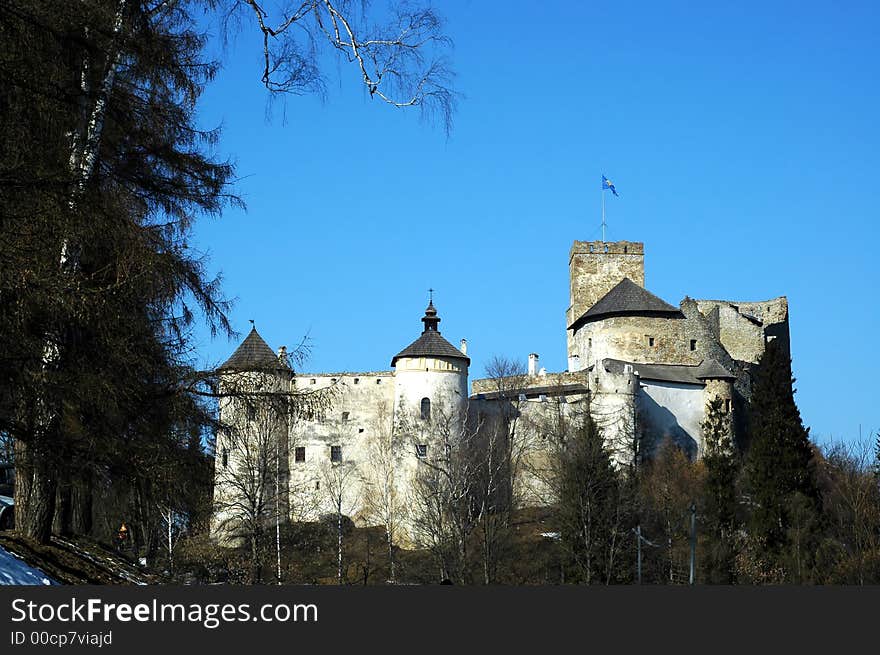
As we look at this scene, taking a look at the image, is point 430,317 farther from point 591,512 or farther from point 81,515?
point 81,515

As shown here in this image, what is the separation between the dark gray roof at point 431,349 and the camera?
43125mm

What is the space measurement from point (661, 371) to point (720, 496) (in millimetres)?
9693

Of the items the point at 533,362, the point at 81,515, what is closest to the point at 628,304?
the point at 533,362

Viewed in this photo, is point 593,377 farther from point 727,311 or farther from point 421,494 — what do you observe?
point 727,311

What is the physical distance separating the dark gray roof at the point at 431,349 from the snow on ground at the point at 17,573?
34329mm

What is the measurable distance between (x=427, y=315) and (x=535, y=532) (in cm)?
1054

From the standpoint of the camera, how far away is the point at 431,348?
142 ft

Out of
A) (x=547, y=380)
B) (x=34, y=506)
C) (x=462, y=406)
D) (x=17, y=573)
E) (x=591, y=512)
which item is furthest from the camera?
(x=547, y=380)

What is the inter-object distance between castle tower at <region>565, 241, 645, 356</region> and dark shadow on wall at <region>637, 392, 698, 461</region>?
11.9m

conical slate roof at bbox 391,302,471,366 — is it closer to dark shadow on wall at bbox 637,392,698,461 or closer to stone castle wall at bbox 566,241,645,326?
dark shadow on wall at bbox 637,392,698,461

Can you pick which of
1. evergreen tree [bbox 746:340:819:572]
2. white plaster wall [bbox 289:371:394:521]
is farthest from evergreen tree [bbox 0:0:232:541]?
white plaster wall [bbox 289:371:394:521]

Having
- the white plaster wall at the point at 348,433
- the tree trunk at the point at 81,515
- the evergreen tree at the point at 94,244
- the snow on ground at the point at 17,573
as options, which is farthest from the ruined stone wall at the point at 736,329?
the snow on ground at the point at 17,573

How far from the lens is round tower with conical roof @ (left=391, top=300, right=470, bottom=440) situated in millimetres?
42188

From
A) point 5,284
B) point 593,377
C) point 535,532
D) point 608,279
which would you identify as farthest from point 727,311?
point 5,284
